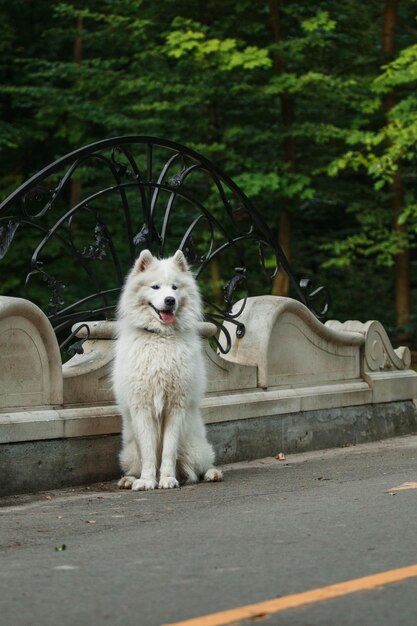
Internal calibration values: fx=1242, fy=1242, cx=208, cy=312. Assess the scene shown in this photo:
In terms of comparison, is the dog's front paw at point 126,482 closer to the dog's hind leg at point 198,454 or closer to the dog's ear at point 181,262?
the dog's hind leg at point 198,454

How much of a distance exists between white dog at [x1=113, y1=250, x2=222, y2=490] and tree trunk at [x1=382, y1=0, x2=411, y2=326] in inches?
647

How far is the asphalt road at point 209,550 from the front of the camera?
4.82 meters

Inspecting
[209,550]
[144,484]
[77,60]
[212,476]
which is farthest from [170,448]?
[77,60]

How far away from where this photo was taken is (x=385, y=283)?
2762 centimetres

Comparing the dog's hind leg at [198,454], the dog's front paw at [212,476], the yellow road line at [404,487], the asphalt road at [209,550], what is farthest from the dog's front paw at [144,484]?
the yellow road line at [404,487]

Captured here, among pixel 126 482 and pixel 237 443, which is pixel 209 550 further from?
pixel 237 443

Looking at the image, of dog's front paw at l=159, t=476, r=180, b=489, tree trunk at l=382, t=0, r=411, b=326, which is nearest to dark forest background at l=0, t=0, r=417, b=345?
tree trunk at l=382, t=0, r=411, b=326

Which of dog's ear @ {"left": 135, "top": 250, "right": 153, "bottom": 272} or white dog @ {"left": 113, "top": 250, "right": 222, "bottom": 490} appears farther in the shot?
dog's ear @ {"left": 135, "top": 250, "right": 153, "bottom": 272}

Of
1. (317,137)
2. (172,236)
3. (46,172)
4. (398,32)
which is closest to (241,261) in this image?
(46,172)

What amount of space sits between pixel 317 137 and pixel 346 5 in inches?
146

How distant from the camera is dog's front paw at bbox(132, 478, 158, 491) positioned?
28.6 ft

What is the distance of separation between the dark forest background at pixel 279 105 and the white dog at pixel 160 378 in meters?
13.6

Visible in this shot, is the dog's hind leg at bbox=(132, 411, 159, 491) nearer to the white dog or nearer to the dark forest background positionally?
the white dog

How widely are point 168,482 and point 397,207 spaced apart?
17.5m
